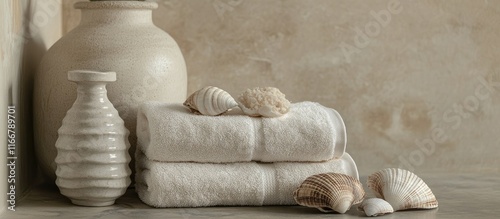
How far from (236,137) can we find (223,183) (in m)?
0.08

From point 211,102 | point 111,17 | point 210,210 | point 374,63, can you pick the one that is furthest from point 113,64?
point 374,63

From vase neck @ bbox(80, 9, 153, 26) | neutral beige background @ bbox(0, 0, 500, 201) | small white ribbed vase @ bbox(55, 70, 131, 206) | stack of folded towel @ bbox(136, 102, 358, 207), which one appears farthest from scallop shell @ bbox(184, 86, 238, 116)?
neutral beige background @ bbox(0, 0, 500, 201)

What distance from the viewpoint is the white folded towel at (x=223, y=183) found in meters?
1.31

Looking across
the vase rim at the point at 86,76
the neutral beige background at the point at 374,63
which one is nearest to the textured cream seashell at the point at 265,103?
the vase rim at the point at 86,76

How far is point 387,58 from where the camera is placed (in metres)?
1.72

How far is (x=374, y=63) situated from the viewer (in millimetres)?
1723

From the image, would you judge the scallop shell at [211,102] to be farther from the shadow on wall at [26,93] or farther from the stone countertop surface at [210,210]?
the shadow on wall at [26,93]

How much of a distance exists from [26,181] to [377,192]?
608 mm

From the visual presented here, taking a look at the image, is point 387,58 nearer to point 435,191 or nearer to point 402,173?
point 435,191

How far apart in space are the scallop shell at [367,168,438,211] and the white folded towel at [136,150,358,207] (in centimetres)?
10

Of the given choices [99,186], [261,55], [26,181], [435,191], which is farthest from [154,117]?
[435,191]

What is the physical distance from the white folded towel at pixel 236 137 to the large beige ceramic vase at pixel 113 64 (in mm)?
95

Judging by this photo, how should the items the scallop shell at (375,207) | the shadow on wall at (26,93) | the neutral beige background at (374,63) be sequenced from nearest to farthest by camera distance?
the scallop shell at (375,207) → the shadow on wall at (26,93) → the neutral beige background at (374,63)

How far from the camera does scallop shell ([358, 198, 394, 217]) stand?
1267 mm
